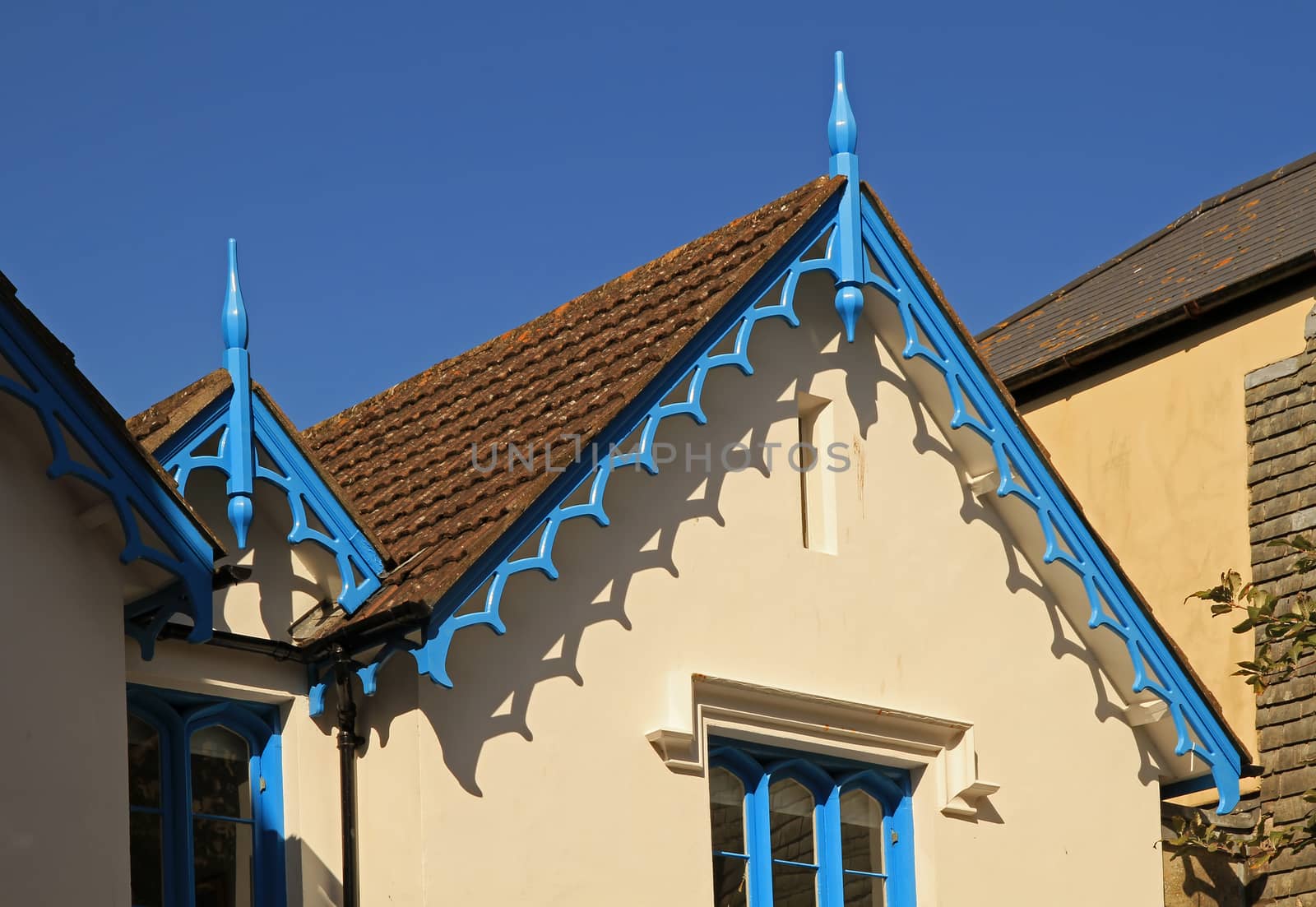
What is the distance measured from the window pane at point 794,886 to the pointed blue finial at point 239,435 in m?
3.31

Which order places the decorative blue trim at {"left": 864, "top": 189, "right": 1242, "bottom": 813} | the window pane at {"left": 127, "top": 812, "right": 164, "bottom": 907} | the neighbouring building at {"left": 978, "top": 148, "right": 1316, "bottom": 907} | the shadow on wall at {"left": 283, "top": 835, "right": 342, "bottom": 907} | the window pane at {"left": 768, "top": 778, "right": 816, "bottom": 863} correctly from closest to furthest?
the window pane at {"left": 127, "top": 812, "right": 164, "bottom": 907}
the shadow on wall at {"left": 283, "top": 835, "right": 342, "bottom": 907}
the window pane at {"left": 768, "top": 778, "right": 816, "bottom": 863}
the decorative blue trim at {"left": 864, "top": 189, "right": 1242, "bottom": 813}
the neighbouring building at {"left": 978, "top": 148, "right": 1316, "bottom": 907}

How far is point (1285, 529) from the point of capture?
1619 cm

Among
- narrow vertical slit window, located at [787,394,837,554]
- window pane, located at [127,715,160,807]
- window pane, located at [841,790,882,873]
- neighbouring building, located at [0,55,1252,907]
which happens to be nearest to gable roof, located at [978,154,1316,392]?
neighbouring building, located at [0,55,1252,907]

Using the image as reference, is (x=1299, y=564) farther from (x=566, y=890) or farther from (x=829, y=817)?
(x=566, y=890)

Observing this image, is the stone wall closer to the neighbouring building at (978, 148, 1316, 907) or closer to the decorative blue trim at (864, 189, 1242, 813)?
the neighbouring building at (978, 148, 1316, 907)

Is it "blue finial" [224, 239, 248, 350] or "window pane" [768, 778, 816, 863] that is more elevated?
"blue finial" [224, 239, 248, 350]

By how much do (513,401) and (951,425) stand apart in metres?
2.57

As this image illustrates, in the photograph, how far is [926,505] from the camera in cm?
1238

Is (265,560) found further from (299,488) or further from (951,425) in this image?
(951,425)

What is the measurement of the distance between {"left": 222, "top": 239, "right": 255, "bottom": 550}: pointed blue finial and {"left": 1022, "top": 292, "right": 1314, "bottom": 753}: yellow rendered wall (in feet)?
29.6

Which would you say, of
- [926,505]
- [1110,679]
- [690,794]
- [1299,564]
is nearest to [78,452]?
[690,794]

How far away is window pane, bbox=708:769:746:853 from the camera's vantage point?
1100cm

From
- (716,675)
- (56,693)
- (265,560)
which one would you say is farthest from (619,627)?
(56,693)

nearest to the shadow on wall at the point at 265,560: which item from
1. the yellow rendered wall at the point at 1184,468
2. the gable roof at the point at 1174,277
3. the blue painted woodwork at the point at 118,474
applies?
the blue painted woodwork at the point at 118,474
